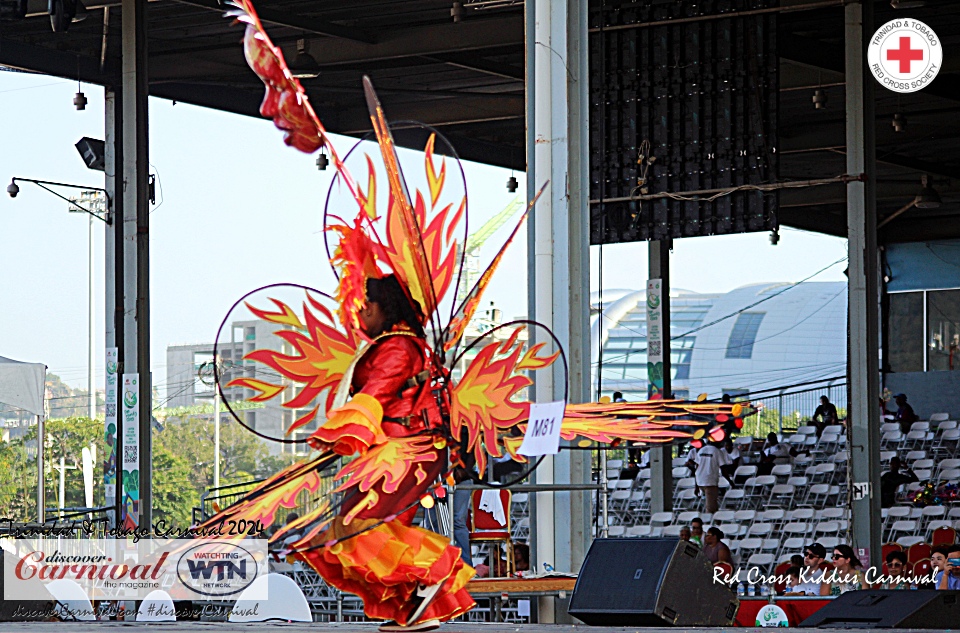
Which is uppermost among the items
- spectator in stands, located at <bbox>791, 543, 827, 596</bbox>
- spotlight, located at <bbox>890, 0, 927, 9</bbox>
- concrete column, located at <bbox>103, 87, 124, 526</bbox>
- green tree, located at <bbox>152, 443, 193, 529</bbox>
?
spotlight, located at <bbox>890, 0, 927, 9</bbox>

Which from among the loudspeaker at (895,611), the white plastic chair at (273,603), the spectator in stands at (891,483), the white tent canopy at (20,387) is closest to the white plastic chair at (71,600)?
the white plastic chair at (273,603)

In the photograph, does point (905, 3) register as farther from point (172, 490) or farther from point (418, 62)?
point (172, 490)

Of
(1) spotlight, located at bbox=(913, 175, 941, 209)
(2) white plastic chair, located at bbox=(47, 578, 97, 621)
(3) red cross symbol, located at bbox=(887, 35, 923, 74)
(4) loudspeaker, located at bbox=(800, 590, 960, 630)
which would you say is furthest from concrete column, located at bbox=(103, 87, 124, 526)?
(1) spotlight, located at bbox=(913, 175, 941, 209)

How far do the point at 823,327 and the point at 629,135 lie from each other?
75.3 ft

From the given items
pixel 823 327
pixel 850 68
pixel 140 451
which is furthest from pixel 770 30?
pixel 823 327

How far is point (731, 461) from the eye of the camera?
61.7ft

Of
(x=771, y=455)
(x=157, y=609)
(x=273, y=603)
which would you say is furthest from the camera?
(x=771, y=455)

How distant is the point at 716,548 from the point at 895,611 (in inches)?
253

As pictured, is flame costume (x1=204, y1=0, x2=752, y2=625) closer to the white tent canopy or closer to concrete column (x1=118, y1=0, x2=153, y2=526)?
concrete column (x1=118, y1=0, x2=153, y2=526)

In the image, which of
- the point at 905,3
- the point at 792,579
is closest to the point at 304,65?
the point at 905,3

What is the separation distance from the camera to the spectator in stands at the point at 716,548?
12016 millimetres

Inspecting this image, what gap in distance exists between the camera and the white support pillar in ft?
24.2

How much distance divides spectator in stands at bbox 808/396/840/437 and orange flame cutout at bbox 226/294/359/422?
52.7 feet

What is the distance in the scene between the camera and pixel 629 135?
11375 millimetres
